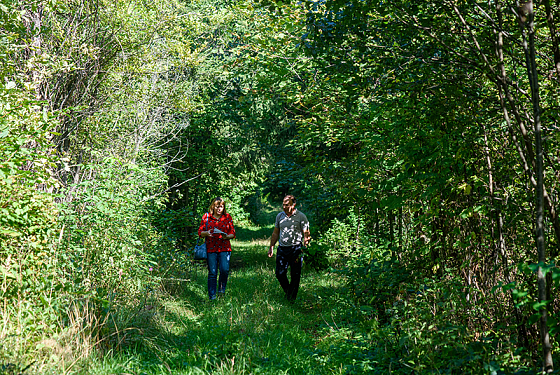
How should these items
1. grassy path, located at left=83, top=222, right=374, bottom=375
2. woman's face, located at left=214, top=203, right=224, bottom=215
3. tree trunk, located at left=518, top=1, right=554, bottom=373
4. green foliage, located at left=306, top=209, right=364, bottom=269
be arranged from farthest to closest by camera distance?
green foliage, located at left=306, top=209, right=364, bottom=269, woman's face, located at left=214, top=203, right=224, bottom=215, grassy path, located at left=83, top=222, right=374, bottom=375, tree trunk, located at left=518, top=1, right=554, bottom=373

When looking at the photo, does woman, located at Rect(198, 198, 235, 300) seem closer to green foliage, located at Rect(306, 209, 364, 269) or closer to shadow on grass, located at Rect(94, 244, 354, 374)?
shadow on grass, located at Rect(94, 244, 354, 374)

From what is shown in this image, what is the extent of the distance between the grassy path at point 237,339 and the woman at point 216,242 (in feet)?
1.13

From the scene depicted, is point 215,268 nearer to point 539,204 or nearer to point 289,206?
point 289,206

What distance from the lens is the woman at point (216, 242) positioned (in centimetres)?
773

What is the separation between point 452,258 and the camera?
5168mm

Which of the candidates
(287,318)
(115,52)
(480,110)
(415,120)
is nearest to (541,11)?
(480,110)

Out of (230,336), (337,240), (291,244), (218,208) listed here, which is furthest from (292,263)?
(337,240)

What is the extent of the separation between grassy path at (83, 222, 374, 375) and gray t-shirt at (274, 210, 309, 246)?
1049mm

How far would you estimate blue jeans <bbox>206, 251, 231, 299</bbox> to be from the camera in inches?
303

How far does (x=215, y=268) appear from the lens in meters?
7.75

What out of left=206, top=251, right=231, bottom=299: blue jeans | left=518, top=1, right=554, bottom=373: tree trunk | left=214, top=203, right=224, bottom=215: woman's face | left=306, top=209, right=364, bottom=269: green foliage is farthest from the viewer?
left=306, top=209, right=364, bottom=269: green foliage

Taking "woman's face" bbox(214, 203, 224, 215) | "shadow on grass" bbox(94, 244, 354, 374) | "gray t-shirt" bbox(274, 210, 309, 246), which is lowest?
"shadow on grass" bbox(94, 244, 354, 374)

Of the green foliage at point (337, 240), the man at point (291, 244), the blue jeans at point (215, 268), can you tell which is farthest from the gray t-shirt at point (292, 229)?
the green foliage at point (337, 240)

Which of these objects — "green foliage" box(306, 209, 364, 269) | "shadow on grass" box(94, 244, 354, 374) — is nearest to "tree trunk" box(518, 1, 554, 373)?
"shadow on grass" box(94, 244, 354, 374)
